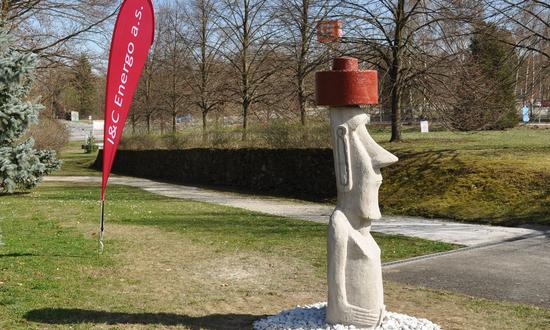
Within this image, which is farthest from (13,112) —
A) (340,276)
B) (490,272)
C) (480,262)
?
(480,262)

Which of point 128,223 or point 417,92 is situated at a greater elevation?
point 417,92

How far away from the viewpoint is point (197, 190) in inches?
968

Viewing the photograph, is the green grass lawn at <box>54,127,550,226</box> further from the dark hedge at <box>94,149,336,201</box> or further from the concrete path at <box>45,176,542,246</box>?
the dark hedge at <box>94,149,336,201</box>

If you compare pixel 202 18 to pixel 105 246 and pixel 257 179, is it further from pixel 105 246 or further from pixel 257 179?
pixel 105 246

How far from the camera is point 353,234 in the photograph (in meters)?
5.68

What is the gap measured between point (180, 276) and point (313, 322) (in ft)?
10.7

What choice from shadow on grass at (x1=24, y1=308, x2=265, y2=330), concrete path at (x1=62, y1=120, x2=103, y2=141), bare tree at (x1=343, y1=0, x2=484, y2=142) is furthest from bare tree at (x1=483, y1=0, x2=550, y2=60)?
concrete path at (x1=62, y1=120, x2=103, y2=141)

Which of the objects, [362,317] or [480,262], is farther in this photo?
[480,262]

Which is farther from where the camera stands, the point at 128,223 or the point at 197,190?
the point at 197,190

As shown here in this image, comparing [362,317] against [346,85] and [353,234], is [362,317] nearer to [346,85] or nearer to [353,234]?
[353,234]

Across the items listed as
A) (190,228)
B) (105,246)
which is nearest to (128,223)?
(190,228)

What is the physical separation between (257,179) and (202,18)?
14.3 metres

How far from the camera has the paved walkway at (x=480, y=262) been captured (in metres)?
7.83

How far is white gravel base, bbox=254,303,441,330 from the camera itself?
18.4 ft
